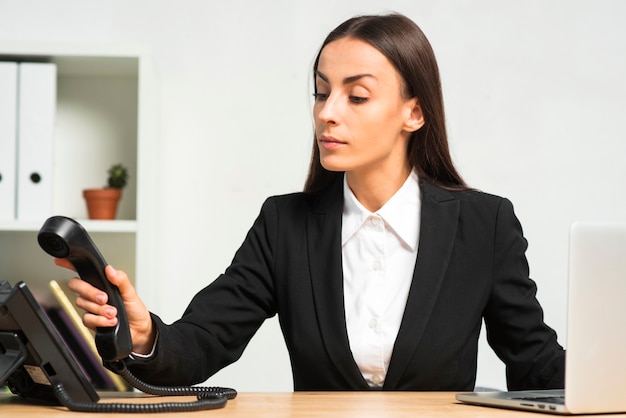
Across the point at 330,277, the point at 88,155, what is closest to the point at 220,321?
the point at 330,277

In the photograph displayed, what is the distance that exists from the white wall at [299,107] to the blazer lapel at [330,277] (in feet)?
3.55

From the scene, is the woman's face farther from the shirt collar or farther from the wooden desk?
the wooden desk

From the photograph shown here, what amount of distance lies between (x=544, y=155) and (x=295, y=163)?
0.88 m

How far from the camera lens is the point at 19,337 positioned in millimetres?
1242

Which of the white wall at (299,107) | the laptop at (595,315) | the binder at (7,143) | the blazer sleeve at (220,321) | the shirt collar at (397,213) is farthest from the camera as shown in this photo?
the white wall at (299,107)

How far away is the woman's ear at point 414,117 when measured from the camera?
1.93 m

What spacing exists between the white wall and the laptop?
1880mm

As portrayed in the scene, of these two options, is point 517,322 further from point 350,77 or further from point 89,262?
point 89,262

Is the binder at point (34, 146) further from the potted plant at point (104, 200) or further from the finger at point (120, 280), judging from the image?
the finger at point (120, 280)

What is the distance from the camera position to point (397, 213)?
6.21 feet

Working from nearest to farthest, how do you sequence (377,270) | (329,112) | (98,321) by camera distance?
1. (98,321)
2. (329,112)
3. (377,270)

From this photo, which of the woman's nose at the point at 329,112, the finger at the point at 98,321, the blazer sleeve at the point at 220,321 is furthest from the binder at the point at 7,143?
the finger at the point at 98,321

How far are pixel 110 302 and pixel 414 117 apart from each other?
2.95 feet

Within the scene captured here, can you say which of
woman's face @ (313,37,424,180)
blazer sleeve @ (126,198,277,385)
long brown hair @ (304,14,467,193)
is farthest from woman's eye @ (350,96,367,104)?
blazer sleeve @ (126,198,277,385)
